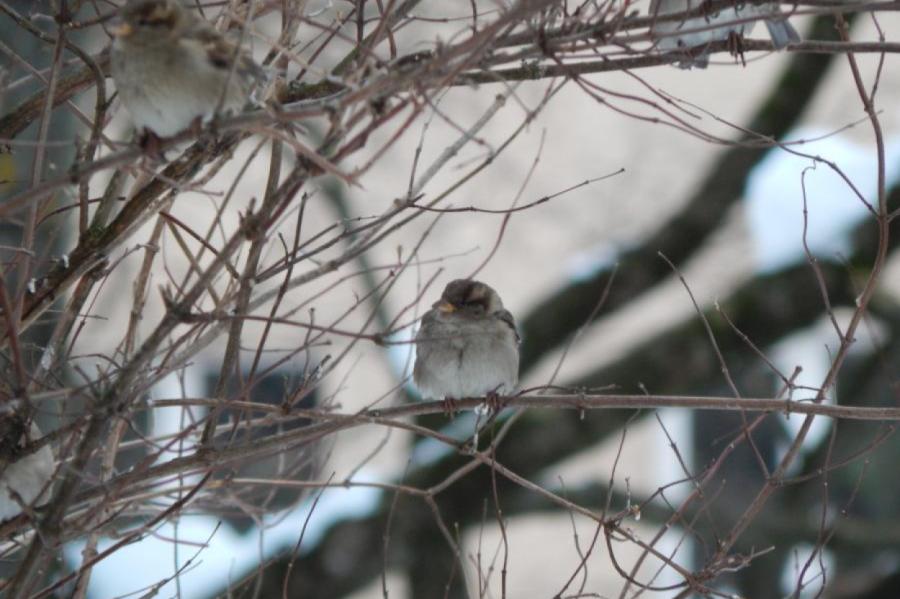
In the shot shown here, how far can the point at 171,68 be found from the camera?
10.1 feet

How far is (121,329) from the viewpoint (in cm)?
1019

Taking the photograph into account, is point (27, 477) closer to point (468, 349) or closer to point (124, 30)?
point (124, 30)

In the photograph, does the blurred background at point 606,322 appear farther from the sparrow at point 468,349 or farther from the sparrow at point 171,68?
the sparrow at point 171,68

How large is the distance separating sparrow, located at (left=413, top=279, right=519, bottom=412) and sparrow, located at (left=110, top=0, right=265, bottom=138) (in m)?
1.69

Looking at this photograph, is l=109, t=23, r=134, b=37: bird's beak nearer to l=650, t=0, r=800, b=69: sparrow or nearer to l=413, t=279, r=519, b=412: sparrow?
l=650, t=0, r=800, b=69: sparrow

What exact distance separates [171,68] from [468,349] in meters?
1.93

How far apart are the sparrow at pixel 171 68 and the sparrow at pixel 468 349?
1.69 metres

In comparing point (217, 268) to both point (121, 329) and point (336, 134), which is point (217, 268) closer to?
point (336, 134)

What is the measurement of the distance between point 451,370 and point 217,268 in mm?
2386

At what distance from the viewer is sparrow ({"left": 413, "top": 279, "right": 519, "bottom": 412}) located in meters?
4.68

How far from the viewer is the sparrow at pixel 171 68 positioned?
10.0 ft

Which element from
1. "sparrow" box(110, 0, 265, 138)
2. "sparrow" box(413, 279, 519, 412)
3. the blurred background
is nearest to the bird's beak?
"sparrow" box(110, 0, 265, 138)

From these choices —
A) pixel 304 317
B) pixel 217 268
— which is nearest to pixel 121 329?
pixel 304 317

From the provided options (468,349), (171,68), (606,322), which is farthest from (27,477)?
(606,322)
